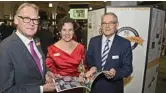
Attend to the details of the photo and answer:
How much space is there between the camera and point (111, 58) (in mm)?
2547

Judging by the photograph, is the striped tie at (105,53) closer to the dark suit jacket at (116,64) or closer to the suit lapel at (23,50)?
the dark suit jacket at (116,64)

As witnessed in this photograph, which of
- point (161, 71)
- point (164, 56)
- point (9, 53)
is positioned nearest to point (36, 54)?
point (9, 53)

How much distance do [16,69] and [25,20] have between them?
339mm

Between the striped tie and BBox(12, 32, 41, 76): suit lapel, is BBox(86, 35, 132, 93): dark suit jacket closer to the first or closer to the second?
the striped tie

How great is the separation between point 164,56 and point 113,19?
7835 mm

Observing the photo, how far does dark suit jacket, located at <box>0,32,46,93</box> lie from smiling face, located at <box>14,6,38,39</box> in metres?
0.07

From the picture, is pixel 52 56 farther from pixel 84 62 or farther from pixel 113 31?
pixel 113 31

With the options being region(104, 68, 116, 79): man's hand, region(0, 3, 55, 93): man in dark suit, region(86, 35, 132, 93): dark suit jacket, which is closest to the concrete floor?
region(86, 35, 132, 93): dark suit jacket

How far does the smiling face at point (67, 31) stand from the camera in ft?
8.18

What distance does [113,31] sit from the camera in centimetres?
257

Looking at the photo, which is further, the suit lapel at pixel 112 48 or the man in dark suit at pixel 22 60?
the suit lapel at pixel 112 48

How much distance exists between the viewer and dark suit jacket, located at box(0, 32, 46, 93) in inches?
64.4

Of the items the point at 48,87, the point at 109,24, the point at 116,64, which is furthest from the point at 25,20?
the point at 116,64

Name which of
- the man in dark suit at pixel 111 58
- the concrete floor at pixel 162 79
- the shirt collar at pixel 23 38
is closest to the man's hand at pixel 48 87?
the shirt collar at pixel 23 38
